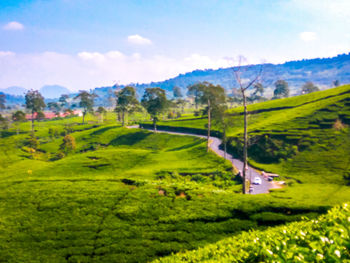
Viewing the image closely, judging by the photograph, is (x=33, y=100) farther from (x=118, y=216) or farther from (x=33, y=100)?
(x=118, y=216)

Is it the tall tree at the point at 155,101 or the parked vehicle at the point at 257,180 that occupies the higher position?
the tall tree at the point at 155,101

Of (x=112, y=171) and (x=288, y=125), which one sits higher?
(x=288, y=125)

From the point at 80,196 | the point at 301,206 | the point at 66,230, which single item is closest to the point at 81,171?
the point at 80,196

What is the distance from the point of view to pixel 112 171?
50062mm

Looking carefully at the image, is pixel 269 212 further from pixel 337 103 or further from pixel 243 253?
pixel 337 103

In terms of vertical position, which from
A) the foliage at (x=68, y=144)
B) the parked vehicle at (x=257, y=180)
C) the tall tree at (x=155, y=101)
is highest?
the tall tree at (x=155, y=101)

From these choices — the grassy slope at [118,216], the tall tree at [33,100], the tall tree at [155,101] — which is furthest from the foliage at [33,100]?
the grassy slope at [118,216]

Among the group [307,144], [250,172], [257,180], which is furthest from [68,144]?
[307,144]

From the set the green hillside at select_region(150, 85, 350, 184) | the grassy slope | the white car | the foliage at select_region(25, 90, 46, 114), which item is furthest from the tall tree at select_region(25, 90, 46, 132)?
the white car

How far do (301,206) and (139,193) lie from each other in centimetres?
1365

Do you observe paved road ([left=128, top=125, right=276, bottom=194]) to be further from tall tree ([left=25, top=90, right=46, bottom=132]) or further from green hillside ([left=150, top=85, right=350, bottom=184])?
tall tree ([left=25, top=90, right=46, bottom=132])

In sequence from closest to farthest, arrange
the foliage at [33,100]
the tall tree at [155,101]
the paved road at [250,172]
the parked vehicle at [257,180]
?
1. the paved road at [250,172]
2. the parked vehicle at [257,180]
3. the tall tree at [155,101]
4. the foliage at [33,100]

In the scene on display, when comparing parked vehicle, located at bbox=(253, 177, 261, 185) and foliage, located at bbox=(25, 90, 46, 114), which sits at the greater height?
foliage, located at bbox=(25, 90, 46, 114)

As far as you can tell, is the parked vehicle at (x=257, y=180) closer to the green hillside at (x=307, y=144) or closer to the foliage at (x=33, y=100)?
the green hillside at (x=307, y=144)
